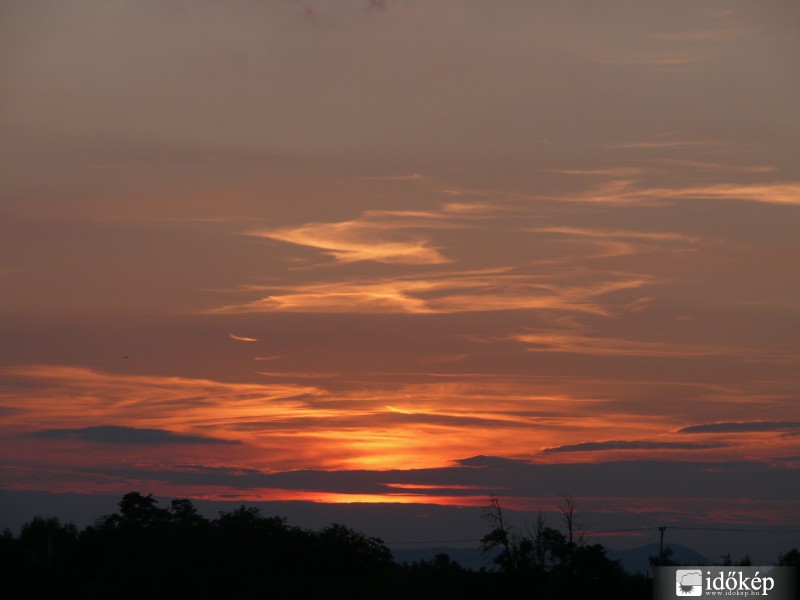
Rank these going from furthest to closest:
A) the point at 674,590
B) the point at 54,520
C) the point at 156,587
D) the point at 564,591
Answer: the point at 54,520 → the point at 564,591 → the point at 156,587 → the point at 674,590

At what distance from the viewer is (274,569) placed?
284ft

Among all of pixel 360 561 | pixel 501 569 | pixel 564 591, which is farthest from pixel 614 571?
pixel 360 561

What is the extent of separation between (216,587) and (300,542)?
14361 mm

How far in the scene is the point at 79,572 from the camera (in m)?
81.0

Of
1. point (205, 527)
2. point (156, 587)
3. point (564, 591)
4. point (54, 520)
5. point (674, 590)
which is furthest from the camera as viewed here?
point (54, 520)

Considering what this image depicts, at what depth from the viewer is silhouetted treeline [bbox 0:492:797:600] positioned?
76438mm

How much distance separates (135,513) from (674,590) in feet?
199

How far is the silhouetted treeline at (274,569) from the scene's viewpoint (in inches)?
3009

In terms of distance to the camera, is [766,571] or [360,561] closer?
[766,571]

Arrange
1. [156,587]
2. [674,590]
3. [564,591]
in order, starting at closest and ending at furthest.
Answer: [674,590], [156,587], [564,591]

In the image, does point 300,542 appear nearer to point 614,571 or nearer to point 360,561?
point 360,561

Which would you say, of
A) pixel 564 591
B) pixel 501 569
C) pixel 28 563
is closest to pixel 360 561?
pixel 501 569

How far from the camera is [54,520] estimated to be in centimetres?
14250

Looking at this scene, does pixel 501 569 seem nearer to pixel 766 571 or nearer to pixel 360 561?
pixel 360 561
